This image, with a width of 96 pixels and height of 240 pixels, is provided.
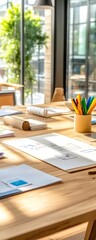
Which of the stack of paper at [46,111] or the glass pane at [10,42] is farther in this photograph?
the glass pane at [10,42]

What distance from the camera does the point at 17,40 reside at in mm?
6062

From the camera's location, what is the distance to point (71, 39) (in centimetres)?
628

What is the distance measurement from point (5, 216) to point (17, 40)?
17.5 feet

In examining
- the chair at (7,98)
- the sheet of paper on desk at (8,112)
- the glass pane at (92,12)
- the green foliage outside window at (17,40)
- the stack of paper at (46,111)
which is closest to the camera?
the stack of paper at (46,111)

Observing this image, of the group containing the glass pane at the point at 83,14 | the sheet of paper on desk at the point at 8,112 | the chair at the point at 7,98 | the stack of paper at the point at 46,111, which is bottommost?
the chair at the point at 7,98

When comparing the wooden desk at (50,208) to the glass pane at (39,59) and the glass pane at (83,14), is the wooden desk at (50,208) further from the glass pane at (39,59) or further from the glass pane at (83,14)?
the glass pane at (39,59)

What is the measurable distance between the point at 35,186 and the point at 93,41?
16.3 feet

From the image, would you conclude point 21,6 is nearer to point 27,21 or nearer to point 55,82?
point 27,21

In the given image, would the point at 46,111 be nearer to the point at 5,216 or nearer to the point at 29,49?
the point at 5,216

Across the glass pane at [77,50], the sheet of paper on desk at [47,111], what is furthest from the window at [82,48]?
the sheet of paper on desk at [47,111]

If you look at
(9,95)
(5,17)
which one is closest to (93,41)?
(5,17)

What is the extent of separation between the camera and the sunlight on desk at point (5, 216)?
951mm

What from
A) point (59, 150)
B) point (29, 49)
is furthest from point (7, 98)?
point (29, 49)

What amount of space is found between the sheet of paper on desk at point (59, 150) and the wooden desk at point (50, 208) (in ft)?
0.23
